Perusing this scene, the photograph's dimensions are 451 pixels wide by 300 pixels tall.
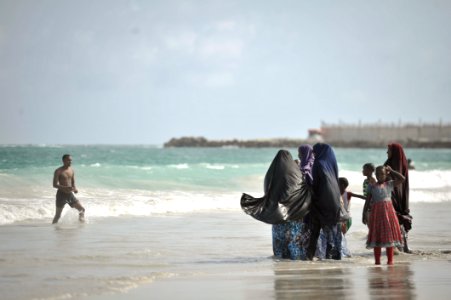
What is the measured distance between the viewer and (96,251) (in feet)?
36.6

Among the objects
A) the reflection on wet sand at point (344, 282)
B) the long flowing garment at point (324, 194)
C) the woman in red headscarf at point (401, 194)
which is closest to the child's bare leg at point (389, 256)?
the reflection on wet sand at point (344, 282)

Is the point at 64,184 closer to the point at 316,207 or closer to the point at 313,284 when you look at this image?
the point at 316,207

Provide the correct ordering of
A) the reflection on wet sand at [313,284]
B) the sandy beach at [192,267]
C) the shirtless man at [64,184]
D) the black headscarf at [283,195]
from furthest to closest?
the shirtless man at [64,184] → the black headscarf at [283,195] → the sandy beach at [192,267] → the reflection on wet sand at [313,284]

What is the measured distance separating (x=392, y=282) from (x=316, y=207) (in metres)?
1.89

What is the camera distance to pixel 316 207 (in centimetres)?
1034

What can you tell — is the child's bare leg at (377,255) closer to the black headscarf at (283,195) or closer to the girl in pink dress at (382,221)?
the girl in pink dress at (382,221)

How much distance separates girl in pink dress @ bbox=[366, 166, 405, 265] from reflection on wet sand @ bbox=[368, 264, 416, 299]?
0.89 ft

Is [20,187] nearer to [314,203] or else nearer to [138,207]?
[138,207]

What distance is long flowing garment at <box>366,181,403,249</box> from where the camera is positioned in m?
Answer: 10.1

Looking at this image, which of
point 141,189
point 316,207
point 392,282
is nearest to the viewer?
point 392,282

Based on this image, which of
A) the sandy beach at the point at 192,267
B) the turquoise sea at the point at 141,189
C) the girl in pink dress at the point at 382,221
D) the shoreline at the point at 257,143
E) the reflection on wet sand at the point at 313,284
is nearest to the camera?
the reflection on wet sand at the point at 313,284

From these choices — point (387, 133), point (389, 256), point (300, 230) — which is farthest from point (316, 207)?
point (387, 133)

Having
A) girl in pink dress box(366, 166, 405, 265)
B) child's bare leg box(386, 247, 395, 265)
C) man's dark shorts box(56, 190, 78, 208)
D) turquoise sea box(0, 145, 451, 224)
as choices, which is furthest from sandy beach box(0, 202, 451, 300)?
turquoise sea box(0, 145, 451, 224)

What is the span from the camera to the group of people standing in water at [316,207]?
10.2 meters
